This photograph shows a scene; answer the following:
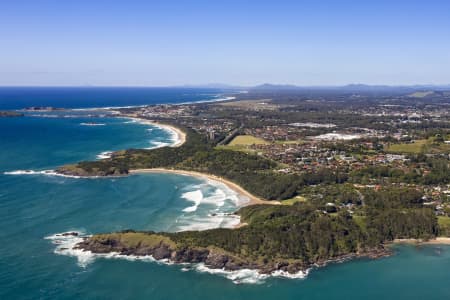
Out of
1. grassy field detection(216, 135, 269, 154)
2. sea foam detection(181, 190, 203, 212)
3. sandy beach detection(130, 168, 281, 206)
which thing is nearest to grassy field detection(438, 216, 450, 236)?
sandy beach detection(130, 168, 281, 206)

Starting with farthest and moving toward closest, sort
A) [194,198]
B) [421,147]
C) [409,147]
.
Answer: [409,147]
[421,147]
[194,198]

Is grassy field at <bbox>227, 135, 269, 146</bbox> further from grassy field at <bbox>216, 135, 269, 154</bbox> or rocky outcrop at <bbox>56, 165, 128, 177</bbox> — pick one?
rocky outcrop at <bbox>56, 165, 128, 177</bbox>

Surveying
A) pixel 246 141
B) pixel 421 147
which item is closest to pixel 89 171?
pixel 246 141

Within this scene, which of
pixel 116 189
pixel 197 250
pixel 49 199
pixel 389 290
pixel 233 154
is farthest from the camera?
pixel 233 154

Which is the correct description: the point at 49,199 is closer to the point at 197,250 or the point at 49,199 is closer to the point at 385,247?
the point at 197,250

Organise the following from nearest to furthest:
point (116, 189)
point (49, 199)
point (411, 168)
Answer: point (49, 199) → point (116, 189) → point (411, 168)

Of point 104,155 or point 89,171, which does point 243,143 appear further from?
point 89,171

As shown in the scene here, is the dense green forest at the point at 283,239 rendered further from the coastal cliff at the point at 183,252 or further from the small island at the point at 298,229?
the small island at the point at 298,229

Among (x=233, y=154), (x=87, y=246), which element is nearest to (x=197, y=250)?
(x=87, y=246)
